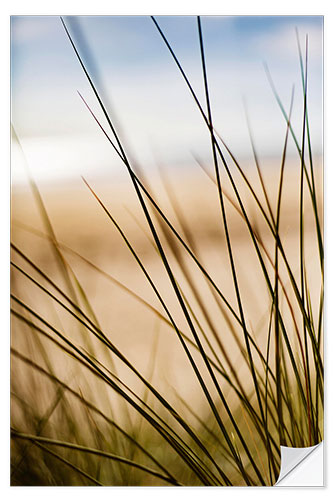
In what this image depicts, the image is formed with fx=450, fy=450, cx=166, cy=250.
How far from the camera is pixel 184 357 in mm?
932

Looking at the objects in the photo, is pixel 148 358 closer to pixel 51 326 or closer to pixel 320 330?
pixel 51 326

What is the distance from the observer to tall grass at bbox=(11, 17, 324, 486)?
0.93m

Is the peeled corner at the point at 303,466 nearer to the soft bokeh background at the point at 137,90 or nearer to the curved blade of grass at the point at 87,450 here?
the curved blade of grass at the point at 87,450

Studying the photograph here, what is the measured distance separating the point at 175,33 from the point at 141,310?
1.90ft

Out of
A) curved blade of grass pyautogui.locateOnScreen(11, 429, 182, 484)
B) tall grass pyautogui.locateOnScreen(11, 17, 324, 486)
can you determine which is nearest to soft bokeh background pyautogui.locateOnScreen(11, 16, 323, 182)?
tall grass pyautogui.locateOnScreen(11, 17, 324, 486)

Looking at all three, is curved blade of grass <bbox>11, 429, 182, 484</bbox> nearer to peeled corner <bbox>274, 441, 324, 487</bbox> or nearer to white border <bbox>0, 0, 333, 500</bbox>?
white border <bbox>0, 0, 333, 500</bbox>

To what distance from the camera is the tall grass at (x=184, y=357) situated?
928mm

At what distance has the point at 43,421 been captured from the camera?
0.93 m
